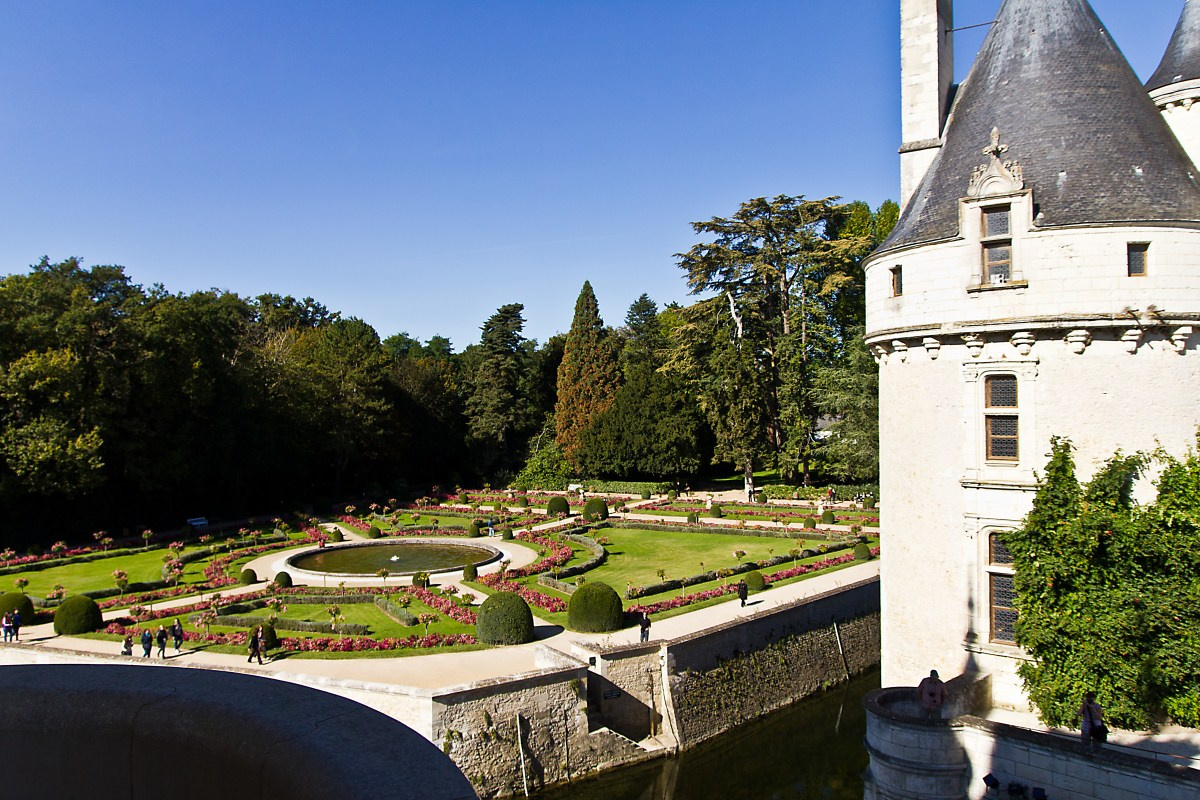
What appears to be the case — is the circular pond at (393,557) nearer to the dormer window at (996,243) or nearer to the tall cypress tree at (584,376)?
the tall cypress tree at (584,376)

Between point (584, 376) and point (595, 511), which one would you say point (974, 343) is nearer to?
point (595, 511)

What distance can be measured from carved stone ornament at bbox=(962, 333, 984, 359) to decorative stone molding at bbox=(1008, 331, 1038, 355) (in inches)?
18.7

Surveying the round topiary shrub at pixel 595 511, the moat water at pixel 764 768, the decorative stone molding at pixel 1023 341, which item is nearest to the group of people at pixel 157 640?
the moat water at pixel 764 768

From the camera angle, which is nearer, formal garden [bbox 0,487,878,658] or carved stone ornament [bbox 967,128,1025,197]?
carved stone ornament [bbox 967,128,1025,197]

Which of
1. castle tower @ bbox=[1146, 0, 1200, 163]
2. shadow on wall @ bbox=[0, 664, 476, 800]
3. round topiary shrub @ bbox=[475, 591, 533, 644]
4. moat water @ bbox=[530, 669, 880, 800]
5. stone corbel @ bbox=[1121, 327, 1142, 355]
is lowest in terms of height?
moat water @ bbox=[530, 669, 880, 800]

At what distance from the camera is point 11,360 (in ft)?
124

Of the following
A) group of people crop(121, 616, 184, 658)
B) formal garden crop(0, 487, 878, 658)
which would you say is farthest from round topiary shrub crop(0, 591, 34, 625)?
group of people crop(121, 616, 184, 658)

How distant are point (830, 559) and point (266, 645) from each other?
2012 cm

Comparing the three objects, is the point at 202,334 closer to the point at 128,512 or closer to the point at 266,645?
the point at 128,512

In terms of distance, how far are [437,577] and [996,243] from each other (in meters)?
23.5

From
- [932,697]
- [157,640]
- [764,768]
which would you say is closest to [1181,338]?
[932,697]

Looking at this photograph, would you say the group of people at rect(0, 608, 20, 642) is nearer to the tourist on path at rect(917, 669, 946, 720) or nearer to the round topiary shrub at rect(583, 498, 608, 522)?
the tourist on path at rect(917, 669, 946, 720)

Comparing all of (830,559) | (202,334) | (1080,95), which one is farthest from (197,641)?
(202,334)

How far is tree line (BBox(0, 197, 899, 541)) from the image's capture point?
127ft
